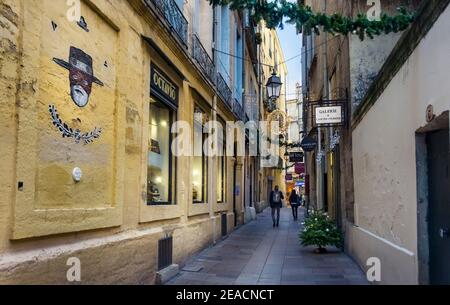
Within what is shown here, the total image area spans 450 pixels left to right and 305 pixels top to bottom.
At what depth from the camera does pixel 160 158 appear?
905cm

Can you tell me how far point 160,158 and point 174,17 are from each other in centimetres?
290

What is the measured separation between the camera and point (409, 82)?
18.3 feet

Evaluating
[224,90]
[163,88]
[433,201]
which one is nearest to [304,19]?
[433,201]

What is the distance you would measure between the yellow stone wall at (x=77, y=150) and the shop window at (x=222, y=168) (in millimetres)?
6014

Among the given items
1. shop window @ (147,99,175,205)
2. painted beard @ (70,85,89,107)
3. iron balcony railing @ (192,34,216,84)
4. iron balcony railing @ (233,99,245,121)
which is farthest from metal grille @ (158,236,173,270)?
iron balcony railing @ (233,99,245,121)

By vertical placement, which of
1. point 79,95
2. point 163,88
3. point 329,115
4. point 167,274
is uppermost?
point 163,88

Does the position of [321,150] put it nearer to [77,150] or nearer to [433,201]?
[433,201]

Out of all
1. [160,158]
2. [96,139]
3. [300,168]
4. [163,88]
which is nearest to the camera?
[96,139]

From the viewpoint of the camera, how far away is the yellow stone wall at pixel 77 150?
4.31 metres

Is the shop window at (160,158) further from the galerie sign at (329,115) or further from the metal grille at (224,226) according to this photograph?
the metal grille at (224,226)

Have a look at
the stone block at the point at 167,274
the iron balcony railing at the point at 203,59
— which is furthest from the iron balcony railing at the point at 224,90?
the stone block at the point at 167,274
